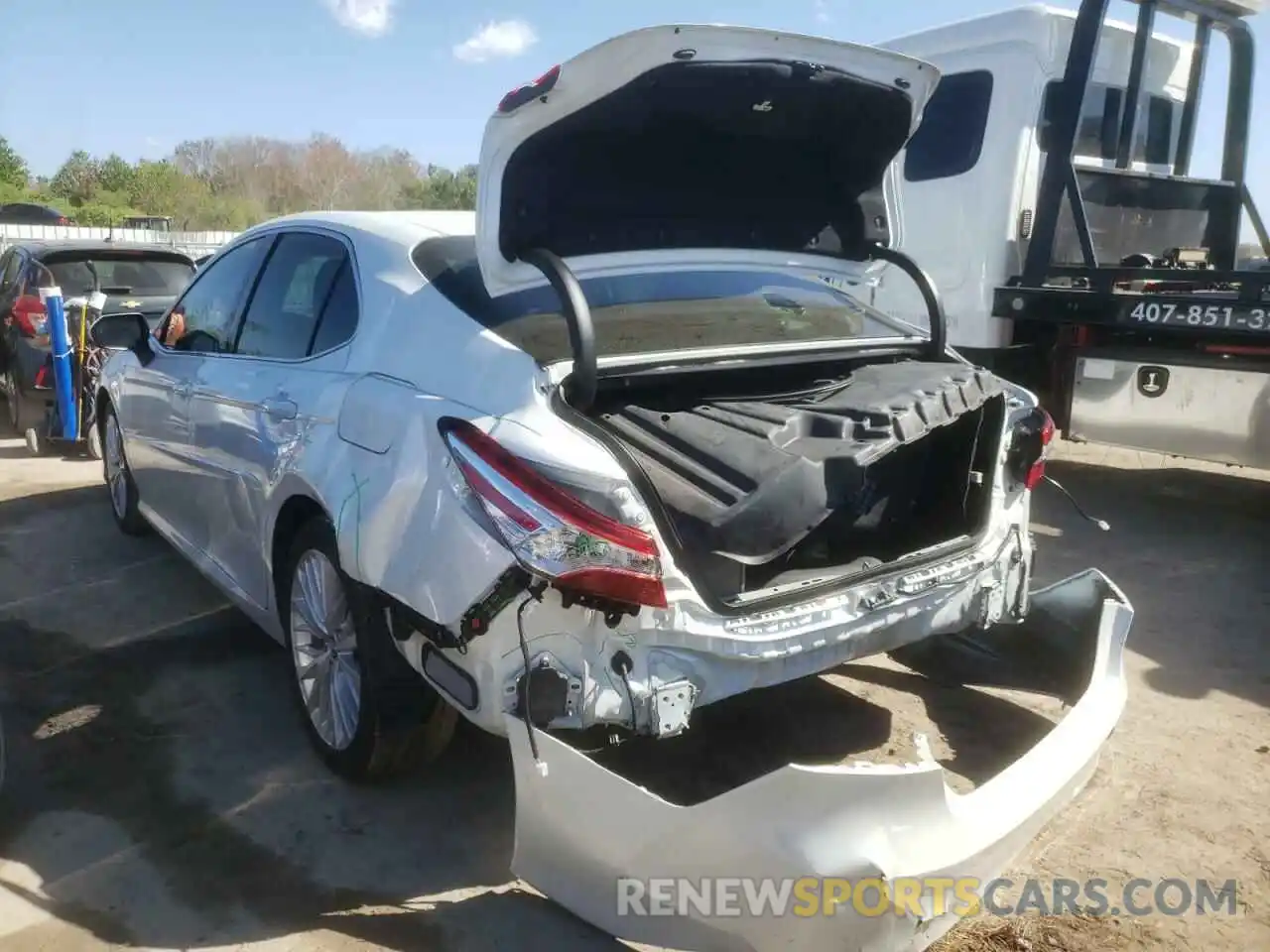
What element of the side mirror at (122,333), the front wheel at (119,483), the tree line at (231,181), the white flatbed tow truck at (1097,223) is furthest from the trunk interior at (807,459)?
the tree line at (231,181)

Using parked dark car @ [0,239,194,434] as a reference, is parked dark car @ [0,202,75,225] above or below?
above

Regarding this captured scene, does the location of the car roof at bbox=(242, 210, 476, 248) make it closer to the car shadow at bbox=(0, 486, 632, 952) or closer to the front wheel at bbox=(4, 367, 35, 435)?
the car shadow at bbox=(0, 486, 632, 952)

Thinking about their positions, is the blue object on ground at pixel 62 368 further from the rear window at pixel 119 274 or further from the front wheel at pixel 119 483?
the front wheel at pixel 119 483

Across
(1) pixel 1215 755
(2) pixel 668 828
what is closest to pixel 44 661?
(2) pixel 668 828

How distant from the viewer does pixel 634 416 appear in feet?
9.05

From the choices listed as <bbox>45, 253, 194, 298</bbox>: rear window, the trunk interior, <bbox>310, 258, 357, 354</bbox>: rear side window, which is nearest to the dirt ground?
the trunk interior

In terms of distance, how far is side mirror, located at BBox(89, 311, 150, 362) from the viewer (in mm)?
4641

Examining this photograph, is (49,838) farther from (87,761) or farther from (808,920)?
(808,920)

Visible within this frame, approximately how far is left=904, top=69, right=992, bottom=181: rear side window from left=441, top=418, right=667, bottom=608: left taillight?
5.29m

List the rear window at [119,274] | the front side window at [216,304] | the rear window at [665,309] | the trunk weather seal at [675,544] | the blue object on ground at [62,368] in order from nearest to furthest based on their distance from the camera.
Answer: the trunk weather seal at [675,544] < the rear window at [665,309] < the front side window at [216,304] < the blue object on ground at [62,368] < the rear window at [119,274]

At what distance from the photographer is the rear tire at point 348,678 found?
2.83 meters

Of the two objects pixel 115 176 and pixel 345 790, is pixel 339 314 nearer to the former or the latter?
pixel 345 790

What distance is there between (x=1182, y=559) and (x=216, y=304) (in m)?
4.87

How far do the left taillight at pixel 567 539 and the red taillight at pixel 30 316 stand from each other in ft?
22.0
